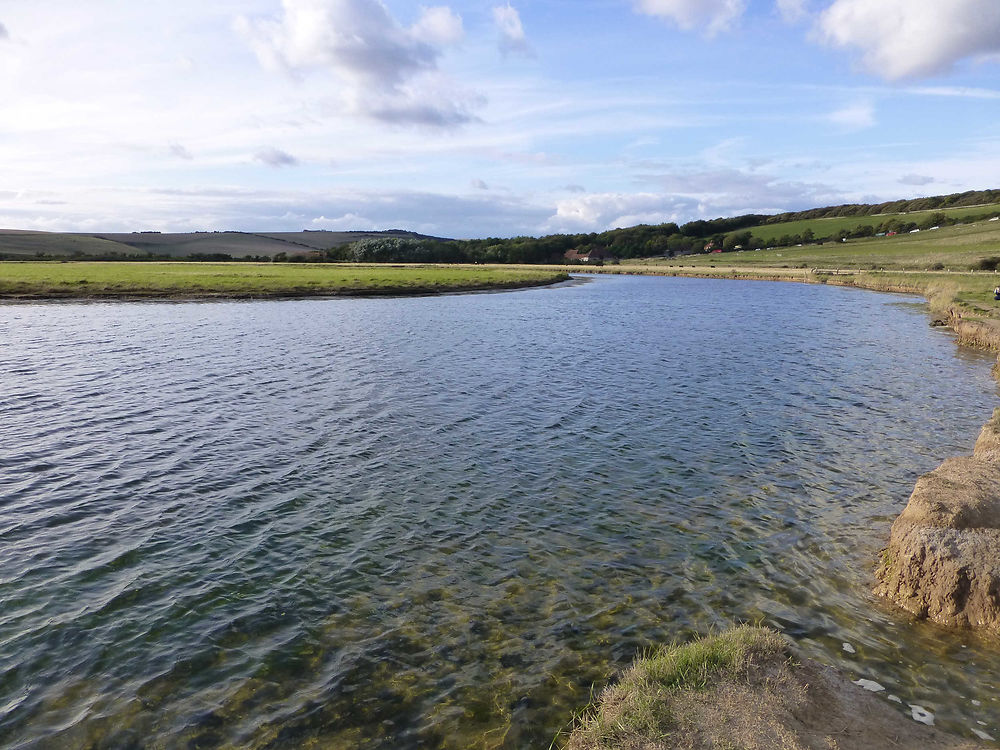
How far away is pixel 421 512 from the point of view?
16.0 m

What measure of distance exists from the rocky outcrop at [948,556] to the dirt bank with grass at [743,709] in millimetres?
3101

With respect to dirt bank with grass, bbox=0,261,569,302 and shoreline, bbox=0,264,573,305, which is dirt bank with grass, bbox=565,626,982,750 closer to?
shoreline, bbox=0,264,573,305

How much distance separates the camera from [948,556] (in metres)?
11.1

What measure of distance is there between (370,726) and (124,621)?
5.76 meters

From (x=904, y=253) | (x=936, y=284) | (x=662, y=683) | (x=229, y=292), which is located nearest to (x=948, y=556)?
(x=662, y=683)

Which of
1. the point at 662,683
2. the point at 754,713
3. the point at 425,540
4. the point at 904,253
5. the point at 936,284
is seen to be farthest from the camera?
the point at 904,253

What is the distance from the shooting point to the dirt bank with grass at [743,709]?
24.1 feet

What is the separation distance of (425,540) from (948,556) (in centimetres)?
1062

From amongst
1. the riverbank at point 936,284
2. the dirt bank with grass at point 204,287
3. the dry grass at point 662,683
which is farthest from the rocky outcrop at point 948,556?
the dirt bank with grass at point 204,287

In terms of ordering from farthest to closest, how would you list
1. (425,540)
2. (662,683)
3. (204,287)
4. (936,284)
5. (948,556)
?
(204,287)
(936,284)
(425,540)
(948,556)
(662,683)

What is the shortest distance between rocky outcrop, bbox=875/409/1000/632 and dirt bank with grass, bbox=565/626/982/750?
3101 millimetres

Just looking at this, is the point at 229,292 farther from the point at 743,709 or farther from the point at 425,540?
the point at 743,709

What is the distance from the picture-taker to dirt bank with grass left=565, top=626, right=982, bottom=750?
289 inches

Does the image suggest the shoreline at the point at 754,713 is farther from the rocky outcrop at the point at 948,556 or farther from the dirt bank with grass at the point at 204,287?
the dirt bank with grass at the point at 204,287
